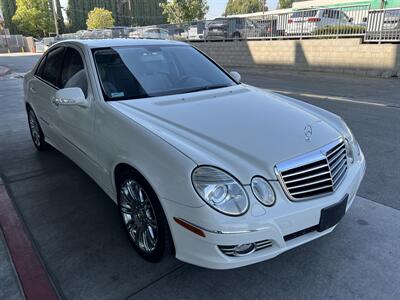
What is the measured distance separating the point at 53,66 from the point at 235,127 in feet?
9.03

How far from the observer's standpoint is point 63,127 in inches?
154

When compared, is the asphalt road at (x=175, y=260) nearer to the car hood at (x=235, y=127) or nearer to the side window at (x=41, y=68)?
the car hood at (x=235, y=127)

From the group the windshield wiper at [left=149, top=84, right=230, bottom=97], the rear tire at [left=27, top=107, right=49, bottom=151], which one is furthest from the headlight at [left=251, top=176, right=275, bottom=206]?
the rear tire at [left=27, top=107, right=49, bottom=151]

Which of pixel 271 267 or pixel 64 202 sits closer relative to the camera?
pixel 271 267

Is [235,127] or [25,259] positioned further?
[25,259]

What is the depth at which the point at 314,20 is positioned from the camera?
14.9 meters

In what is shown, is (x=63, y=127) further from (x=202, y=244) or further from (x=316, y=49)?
(x=316, y=49)

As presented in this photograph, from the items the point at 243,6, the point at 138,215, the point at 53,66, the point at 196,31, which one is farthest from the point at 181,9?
the point at 243,6

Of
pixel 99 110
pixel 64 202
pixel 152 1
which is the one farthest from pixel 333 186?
pixel 152 1

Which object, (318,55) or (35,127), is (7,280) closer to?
(35,127)

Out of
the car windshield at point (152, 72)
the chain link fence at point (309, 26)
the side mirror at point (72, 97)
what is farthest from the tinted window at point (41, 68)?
the chain link fence at point (309, 26)

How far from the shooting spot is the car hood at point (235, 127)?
2297 millimetres

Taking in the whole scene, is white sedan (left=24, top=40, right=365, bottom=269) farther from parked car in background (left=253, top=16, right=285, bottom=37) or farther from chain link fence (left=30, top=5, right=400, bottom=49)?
parked car in background (left=253, top=16, right=285, bottom=37)

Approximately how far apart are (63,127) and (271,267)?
8.42 feet
